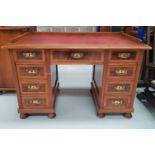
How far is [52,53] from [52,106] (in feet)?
1.83

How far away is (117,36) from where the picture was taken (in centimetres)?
203

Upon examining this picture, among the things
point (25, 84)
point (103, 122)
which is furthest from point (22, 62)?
point (103, 122)

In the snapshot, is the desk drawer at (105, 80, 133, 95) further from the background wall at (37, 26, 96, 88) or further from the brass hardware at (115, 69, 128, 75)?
the background wall at (37, 26, 96, 88)

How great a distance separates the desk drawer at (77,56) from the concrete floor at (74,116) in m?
0.63

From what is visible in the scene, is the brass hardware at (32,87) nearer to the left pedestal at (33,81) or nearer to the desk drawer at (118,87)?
the left pedestal at (33,81)

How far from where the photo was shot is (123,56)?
1554mm

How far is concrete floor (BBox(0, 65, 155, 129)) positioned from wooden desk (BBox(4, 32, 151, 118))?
87mm

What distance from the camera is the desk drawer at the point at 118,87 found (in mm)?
1680

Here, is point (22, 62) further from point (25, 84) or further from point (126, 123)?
point (126, 123)

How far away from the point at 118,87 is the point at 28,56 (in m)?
0.88

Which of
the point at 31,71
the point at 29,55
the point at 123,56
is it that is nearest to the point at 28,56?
the point at 29,55

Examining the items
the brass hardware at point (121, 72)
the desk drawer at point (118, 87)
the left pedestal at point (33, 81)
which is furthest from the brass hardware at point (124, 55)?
the left pedestal at point (33, 81)

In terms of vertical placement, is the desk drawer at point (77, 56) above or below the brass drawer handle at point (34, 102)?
above

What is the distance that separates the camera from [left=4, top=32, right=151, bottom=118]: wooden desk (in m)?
1.51
